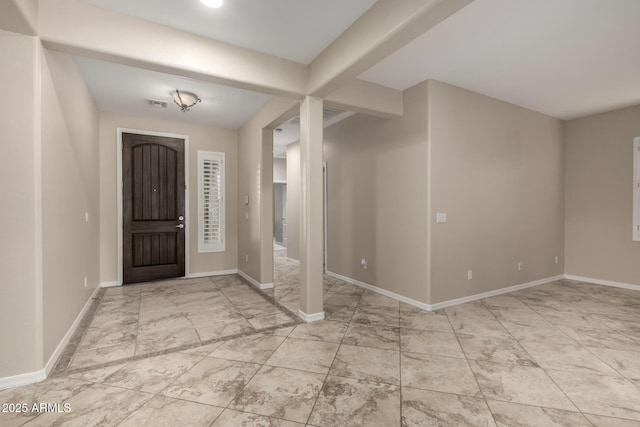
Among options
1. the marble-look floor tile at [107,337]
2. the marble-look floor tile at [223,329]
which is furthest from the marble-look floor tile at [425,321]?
the marble-look floor tile at [107,337]

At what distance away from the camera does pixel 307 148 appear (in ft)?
10.5

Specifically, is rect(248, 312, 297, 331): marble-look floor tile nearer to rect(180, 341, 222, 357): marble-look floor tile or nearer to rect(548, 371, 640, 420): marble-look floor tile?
rect(180, 341, 222, 357): marble-look floor tile

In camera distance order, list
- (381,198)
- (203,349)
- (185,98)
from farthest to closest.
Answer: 1. (381,198)
2. (185,98)
3. (203,349)

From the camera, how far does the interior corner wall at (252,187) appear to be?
176 inches

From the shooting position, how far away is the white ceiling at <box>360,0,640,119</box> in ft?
7.72

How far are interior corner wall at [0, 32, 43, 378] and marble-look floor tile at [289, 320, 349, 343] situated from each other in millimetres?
1991

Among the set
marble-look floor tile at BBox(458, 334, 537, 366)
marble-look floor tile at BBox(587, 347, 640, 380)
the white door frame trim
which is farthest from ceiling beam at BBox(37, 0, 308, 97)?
marble-look floor tile at BBox(587, 347, 640, 380)

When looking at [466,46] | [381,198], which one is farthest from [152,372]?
[466,46]

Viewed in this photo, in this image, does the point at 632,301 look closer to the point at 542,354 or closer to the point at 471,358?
the point at 542,354

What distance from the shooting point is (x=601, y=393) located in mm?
2004

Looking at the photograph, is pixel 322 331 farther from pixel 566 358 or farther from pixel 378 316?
pixel 566 358

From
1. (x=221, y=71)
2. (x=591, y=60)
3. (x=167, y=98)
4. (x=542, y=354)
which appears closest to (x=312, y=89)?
(x=221, y=71)

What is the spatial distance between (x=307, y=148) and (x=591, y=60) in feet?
10.3

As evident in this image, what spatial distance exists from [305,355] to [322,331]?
0.52 metres
